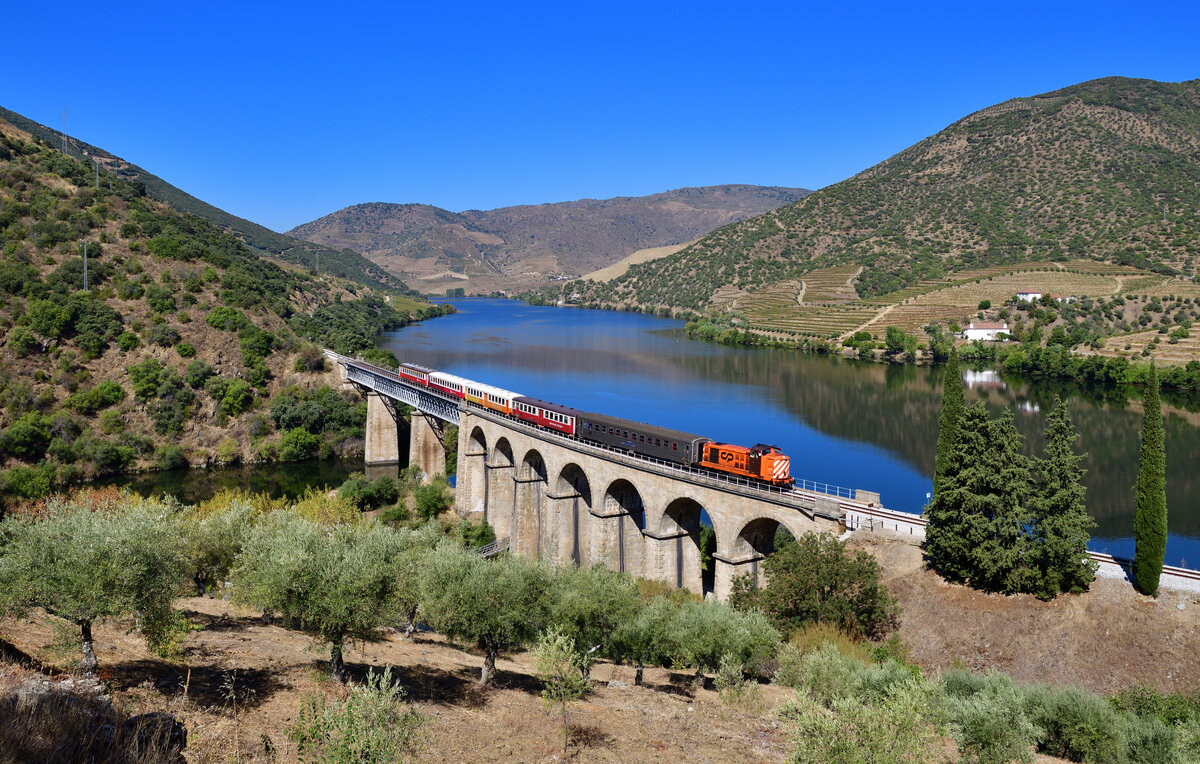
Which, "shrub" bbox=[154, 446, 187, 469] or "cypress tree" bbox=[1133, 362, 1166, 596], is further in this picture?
"shrub" bbox=[154, 446, 187, 469]

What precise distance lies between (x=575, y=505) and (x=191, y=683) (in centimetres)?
2909

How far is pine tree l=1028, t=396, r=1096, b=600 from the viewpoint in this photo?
25.5 metres

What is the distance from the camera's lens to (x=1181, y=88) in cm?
19638

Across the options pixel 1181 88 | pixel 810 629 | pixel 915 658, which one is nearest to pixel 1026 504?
pixel 915 658

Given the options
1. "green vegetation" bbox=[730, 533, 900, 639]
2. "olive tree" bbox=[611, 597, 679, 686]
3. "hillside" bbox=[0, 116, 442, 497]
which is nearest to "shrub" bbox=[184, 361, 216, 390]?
"hillside" bbox=[0, 116, 442, 497]

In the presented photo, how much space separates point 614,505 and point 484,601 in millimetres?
20000

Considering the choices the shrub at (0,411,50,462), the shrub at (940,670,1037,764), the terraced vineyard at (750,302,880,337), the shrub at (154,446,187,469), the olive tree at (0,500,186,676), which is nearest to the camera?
the olive tree at (0,500,186,676)

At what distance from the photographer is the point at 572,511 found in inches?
1753

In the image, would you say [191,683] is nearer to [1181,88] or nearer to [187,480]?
[187,480]

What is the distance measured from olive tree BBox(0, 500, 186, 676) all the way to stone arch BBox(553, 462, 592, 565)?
28141 millimetres

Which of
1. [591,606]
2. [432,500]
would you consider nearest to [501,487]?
[432,500]

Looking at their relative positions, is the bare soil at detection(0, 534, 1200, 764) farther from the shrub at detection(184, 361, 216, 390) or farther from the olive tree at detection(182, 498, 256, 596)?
the shrub at detection(184, 361, 216, 390)

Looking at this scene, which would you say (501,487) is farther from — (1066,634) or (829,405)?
(829,405)

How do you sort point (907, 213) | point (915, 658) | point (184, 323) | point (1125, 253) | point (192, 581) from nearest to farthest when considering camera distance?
point (915, 658) < point (192, 581) < point (184, 323) < point (1125, 253) < point (907, 213)
